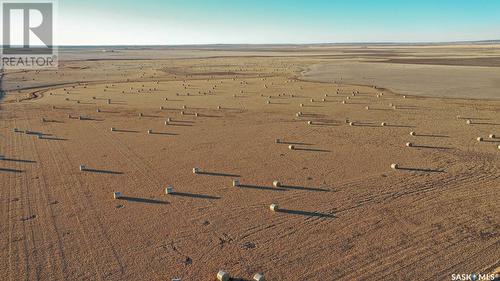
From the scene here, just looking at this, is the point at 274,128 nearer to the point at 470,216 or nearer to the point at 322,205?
the point at 322,205

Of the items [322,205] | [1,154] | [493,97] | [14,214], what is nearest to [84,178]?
[14,214]

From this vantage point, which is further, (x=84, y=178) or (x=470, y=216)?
(x=84, y=178)

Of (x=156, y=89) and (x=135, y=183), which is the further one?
(x=156, y=89)

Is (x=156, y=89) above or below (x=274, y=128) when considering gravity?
above

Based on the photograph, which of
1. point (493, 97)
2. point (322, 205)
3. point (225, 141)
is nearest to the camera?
point (322, 205)

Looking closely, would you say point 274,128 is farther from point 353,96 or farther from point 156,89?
point 156,89

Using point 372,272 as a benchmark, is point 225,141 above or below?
above

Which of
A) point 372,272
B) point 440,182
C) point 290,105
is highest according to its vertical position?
point 290,105

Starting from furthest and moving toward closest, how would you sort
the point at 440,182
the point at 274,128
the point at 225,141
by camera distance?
the point at 274,128 → the point at 225,141 → the point at 440,182

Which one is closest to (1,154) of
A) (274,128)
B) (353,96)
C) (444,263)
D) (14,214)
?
(14,214)
